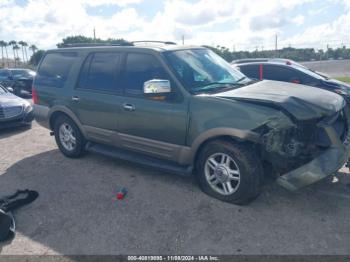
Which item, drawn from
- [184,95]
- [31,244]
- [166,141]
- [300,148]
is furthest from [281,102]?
[31,244]

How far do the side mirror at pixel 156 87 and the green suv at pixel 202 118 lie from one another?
0.04 feet

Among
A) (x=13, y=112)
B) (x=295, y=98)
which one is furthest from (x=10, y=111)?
(x=295, y=98)

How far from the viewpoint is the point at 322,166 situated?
11.1 feet

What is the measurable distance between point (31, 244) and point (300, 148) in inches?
122

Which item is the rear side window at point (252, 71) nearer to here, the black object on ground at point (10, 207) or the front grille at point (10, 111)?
the front grille at point (10, 111)

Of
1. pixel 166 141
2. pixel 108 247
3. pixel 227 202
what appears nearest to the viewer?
pixel 108 247

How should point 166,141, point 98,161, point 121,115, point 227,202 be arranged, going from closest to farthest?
point 227,202 → point 166,141 → point 121,115 → point 98,161

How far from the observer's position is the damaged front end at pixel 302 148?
341 cm

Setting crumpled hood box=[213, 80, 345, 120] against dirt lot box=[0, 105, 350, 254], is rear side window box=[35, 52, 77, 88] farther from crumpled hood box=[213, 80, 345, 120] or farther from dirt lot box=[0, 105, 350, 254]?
crumpled hood box=[213, 80, 345, 120]

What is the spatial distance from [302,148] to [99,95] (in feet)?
10.0

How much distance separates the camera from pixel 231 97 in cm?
373

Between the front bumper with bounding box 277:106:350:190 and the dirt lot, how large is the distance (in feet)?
1.43

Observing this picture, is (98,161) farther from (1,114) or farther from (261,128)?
(1,114)

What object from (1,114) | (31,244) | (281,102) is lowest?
(31,244)
